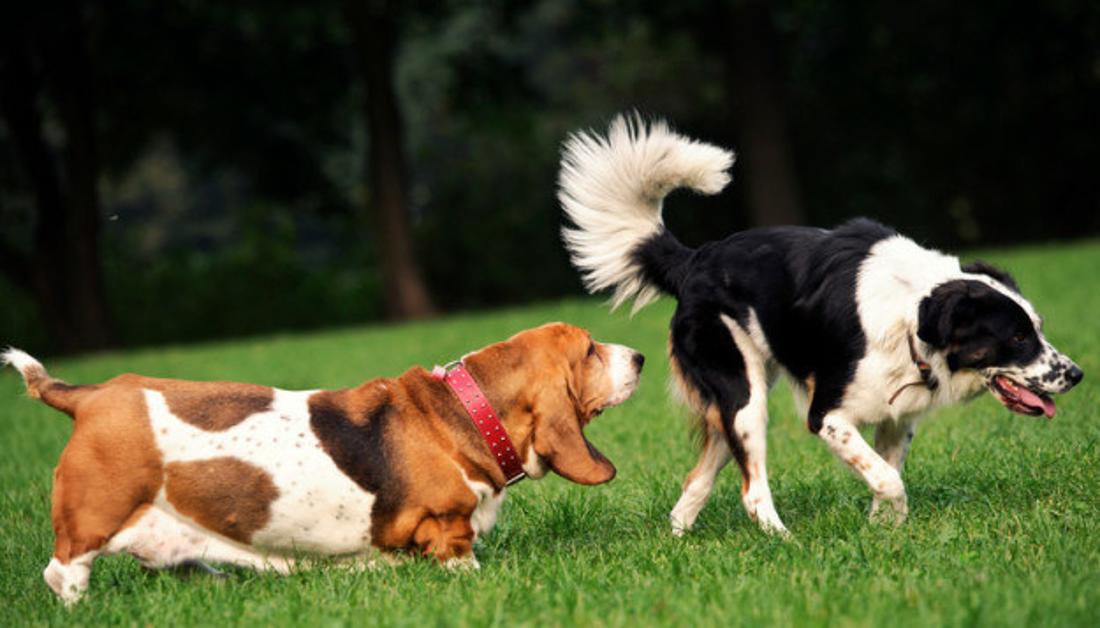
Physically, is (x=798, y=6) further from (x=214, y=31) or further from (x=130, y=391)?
(x=130, y=391)

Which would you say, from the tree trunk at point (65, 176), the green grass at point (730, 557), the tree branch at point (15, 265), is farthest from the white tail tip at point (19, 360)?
the tree branch at point (15, 265)

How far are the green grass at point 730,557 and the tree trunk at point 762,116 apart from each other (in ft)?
49.4

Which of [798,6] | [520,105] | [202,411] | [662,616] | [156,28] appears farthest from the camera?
[520,105]

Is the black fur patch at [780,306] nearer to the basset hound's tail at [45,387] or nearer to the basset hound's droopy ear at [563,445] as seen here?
the basset hound's droopy ear at [563,445]

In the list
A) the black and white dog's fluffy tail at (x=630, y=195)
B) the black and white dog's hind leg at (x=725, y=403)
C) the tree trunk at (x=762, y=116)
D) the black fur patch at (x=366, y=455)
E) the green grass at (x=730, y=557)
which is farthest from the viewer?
the tree trunk at (x=762, y=116)

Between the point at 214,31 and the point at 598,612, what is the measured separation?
71.3ft

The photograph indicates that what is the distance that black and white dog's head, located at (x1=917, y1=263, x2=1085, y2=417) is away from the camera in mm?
5336

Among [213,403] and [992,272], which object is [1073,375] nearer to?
[992,272]

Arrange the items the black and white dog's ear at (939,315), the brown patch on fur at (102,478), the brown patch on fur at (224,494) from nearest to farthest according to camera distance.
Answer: the brown patch on fur at (102,478), the brown patch on fur at (224,494), the black and white dog's ear at (939,315)

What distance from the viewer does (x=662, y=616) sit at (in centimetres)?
424

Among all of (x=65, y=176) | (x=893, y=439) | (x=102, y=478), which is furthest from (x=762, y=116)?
(x=102, y=478)

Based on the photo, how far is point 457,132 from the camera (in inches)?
1088

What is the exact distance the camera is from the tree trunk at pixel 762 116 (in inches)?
910

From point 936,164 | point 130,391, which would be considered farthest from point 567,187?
point 936,164
